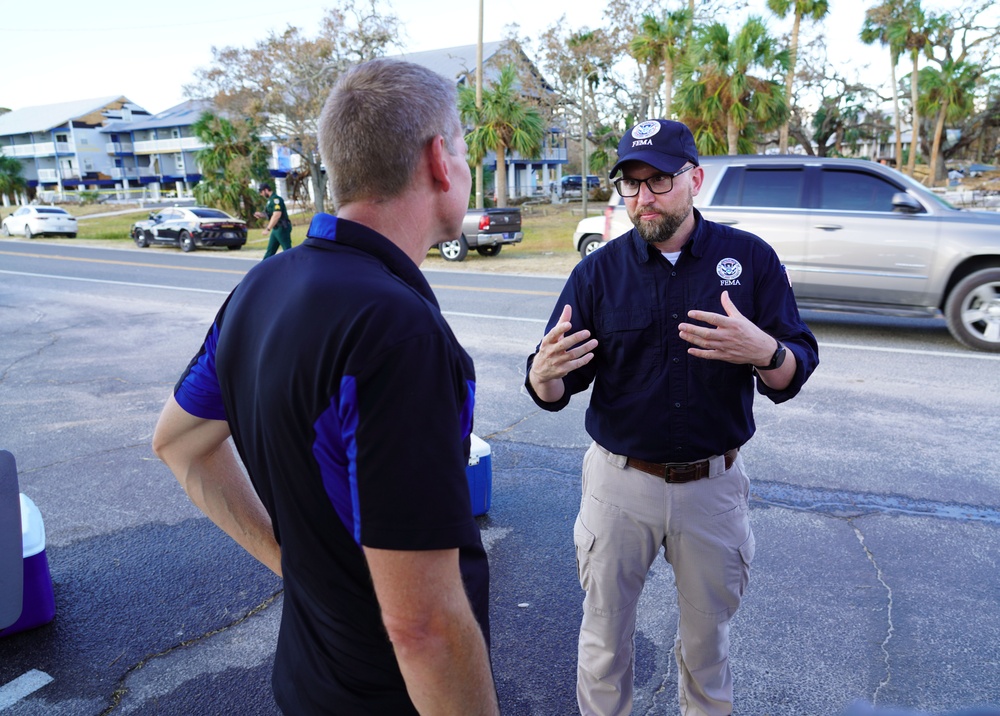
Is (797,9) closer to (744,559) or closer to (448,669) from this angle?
(744,559)

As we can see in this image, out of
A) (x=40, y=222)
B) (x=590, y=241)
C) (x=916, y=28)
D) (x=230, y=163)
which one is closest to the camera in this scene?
(x=590, y=241)

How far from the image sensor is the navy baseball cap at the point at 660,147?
2457mm

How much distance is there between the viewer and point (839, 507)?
4.22 m

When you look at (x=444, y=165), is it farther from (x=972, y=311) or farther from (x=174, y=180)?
(x=174, y=180)

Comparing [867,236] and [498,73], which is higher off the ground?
[498,73]

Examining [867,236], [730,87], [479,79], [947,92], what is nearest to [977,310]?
[867,236]

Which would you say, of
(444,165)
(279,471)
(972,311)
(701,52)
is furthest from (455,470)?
(701,52)

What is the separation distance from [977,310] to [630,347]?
7.12 meters

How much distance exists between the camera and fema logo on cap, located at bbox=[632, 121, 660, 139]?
8.25 ft

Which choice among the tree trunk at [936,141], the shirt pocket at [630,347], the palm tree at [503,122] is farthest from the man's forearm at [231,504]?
the tree trunk at [936,141]

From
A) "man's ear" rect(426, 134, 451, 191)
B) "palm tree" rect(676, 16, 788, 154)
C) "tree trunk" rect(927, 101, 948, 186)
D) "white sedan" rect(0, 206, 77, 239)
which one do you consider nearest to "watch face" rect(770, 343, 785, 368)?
"man's ear" rect(426, 134, 451, 191)

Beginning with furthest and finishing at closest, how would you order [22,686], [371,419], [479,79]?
[479,79] < [22,686] < [371,419]

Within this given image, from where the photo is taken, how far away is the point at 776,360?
7.43 ft

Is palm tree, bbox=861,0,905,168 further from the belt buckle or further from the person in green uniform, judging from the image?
the belt buckle
